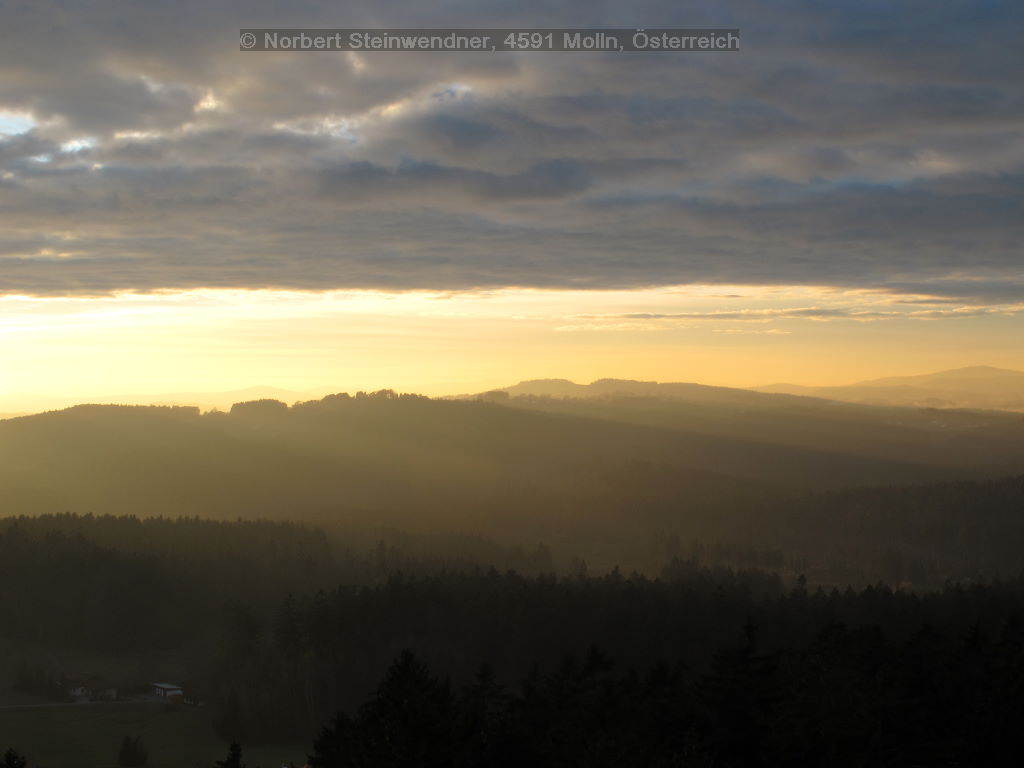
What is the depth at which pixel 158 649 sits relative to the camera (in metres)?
109

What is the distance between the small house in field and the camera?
304 ft

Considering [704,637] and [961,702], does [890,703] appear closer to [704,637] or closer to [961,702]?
[961,702]

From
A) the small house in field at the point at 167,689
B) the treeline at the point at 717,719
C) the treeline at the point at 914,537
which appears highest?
the treeline at the point at 717,719

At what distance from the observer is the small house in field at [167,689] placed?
92625 millimetres

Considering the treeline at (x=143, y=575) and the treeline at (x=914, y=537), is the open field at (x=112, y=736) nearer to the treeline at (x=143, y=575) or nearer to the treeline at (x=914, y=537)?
the treeline at (x=143, y=575)

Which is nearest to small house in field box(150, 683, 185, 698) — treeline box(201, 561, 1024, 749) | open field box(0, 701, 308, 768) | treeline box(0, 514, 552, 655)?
treeline box(201, 561, 1024, 749)

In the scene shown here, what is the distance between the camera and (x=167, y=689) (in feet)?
308

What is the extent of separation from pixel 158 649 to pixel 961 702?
298ft

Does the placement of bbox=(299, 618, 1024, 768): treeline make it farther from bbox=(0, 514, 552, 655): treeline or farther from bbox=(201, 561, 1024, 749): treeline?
bbox=(0, 514, 552, 655): treeline

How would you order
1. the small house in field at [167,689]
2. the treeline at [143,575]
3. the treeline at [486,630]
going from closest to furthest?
the treeline at [486,630]
the small house in field at [167,689]
the treeline at [143,575]

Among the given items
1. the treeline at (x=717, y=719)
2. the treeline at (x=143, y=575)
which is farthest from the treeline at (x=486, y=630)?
the treeline at (x=717, y=719)

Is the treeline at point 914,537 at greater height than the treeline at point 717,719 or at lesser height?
lesser

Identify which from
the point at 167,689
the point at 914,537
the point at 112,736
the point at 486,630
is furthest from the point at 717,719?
the point at 914,537

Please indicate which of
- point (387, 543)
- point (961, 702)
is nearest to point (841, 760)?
point (961, 702)
